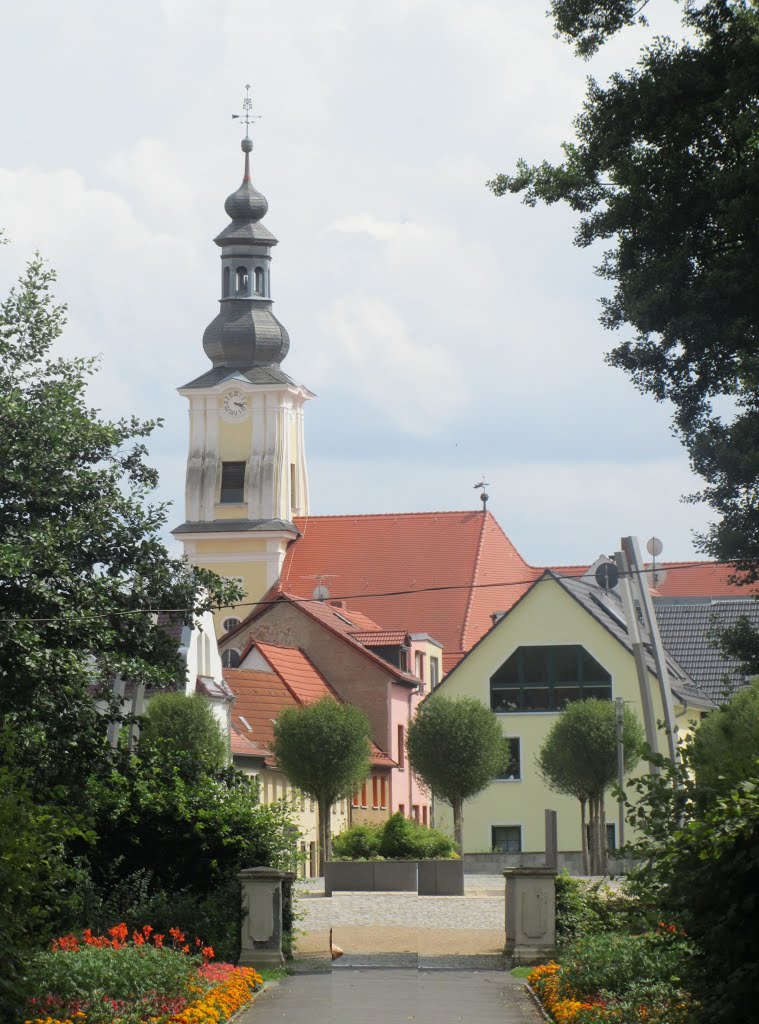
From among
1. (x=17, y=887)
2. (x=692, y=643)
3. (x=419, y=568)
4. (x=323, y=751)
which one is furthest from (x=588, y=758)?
(x=17, y=887)

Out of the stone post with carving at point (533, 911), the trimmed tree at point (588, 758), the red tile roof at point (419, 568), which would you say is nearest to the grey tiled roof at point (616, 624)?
the trimmed tree at point (588, 758)

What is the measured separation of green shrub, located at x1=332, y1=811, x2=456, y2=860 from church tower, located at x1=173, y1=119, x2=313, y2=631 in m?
51.3

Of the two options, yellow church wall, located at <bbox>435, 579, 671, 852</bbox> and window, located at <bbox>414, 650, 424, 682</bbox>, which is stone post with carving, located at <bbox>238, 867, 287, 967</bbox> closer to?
yellow church wall, located at <bbox>435, 579, 671, 852</bbox>

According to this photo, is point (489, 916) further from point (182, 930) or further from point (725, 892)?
point (725, 892)

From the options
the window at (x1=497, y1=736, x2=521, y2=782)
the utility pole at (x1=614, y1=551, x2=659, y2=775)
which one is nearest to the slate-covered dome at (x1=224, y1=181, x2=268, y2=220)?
the window at (x1=497, y1=736, x2=521, y2=782)

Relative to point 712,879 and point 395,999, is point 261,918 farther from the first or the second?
point 712,879

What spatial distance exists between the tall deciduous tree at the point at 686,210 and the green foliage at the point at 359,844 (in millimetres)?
19428

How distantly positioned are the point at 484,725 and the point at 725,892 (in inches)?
1794

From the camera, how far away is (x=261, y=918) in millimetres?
20500

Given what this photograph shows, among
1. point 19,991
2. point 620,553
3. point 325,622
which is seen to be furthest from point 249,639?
point 19,991

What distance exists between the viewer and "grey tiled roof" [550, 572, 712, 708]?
2478 inches

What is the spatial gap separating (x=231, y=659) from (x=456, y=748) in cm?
1714

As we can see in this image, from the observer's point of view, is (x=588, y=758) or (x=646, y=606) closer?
(x=646, y=606)

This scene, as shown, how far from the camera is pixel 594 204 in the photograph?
22.4 meters
